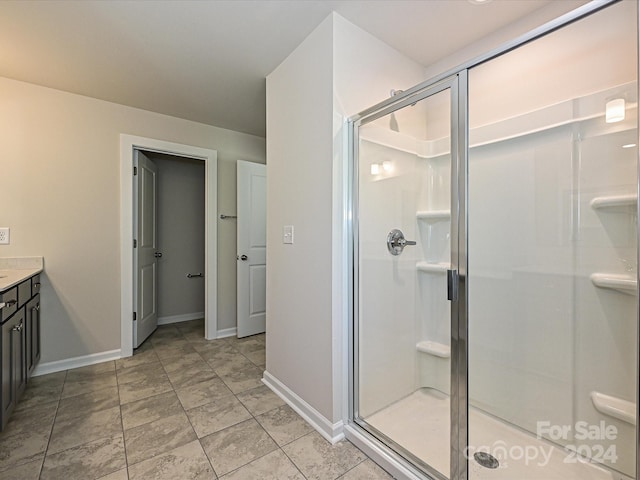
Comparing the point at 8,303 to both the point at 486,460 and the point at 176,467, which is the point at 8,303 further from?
the point at 486,460

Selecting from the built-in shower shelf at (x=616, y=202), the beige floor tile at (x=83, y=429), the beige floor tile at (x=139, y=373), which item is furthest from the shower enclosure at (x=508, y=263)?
the beige floor tile at (x=139, y=373)

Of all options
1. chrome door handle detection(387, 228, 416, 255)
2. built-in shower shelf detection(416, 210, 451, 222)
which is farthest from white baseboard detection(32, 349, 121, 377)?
built-in shower shelf detection(416, 210, 451, 222)

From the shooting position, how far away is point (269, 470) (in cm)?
143

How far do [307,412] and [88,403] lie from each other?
150 cm

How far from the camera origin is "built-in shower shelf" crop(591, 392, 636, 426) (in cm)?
131

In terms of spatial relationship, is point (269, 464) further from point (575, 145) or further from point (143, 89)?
point (143, 89)

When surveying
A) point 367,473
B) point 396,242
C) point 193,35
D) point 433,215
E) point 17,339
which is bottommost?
point 367,473

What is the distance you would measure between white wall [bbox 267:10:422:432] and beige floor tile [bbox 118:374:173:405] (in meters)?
0.83

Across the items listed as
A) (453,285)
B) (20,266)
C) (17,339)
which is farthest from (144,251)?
(453,285)

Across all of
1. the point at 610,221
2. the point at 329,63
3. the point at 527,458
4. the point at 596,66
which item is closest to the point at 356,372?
the point at 527,458

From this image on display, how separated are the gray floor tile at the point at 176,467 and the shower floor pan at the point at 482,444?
896mm

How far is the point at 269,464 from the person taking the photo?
57.8 inches

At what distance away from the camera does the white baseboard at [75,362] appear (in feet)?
8.11

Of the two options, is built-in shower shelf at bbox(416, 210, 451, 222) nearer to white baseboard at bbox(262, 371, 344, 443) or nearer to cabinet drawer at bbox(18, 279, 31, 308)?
white baseboard at bbox(262, 371, 344, 443)
